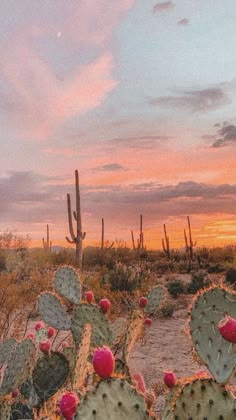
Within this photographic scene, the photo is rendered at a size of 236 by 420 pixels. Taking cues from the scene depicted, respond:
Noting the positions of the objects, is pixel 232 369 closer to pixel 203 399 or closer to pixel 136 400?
pixel 203 399

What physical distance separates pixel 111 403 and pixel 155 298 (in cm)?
425

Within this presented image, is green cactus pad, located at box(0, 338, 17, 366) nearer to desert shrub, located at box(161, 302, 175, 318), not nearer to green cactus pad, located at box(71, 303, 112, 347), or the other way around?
green cactus pad, located at box(71, 303, 112, 347)

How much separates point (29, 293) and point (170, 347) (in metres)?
3.17

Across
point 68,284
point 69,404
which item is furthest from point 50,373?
point 69,404

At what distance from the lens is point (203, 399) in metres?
2.23

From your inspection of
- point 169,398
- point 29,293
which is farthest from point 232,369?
point 29,293

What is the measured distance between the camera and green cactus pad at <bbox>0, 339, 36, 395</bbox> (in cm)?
393

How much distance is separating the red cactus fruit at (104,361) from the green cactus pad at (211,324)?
1.89 feet

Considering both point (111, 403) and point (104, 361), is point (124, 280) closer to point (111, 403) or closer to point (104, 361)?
point (111, 403)

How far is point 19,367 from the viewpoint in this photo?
398 centimetres

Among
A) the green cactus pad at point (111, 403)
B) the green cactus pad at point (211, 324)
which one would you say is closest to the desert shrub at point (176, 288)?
the green cactus pad at point (211, 324)

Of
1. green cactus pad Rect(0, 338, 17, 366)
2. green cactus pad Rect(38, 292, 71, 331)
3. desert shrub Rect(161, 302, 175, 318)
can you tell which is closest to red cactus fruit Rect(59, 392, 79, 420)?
green cactus pad Rect(0, 338, 17, 366)

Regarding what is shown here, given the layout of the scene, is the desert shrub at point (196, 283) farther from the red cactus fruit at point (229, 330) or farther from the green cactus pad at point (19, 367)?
the red cactus fruit at point (229, 330)

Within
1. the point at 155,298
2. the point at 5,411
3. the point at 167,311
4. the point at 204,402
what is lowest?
the point at 167,311
